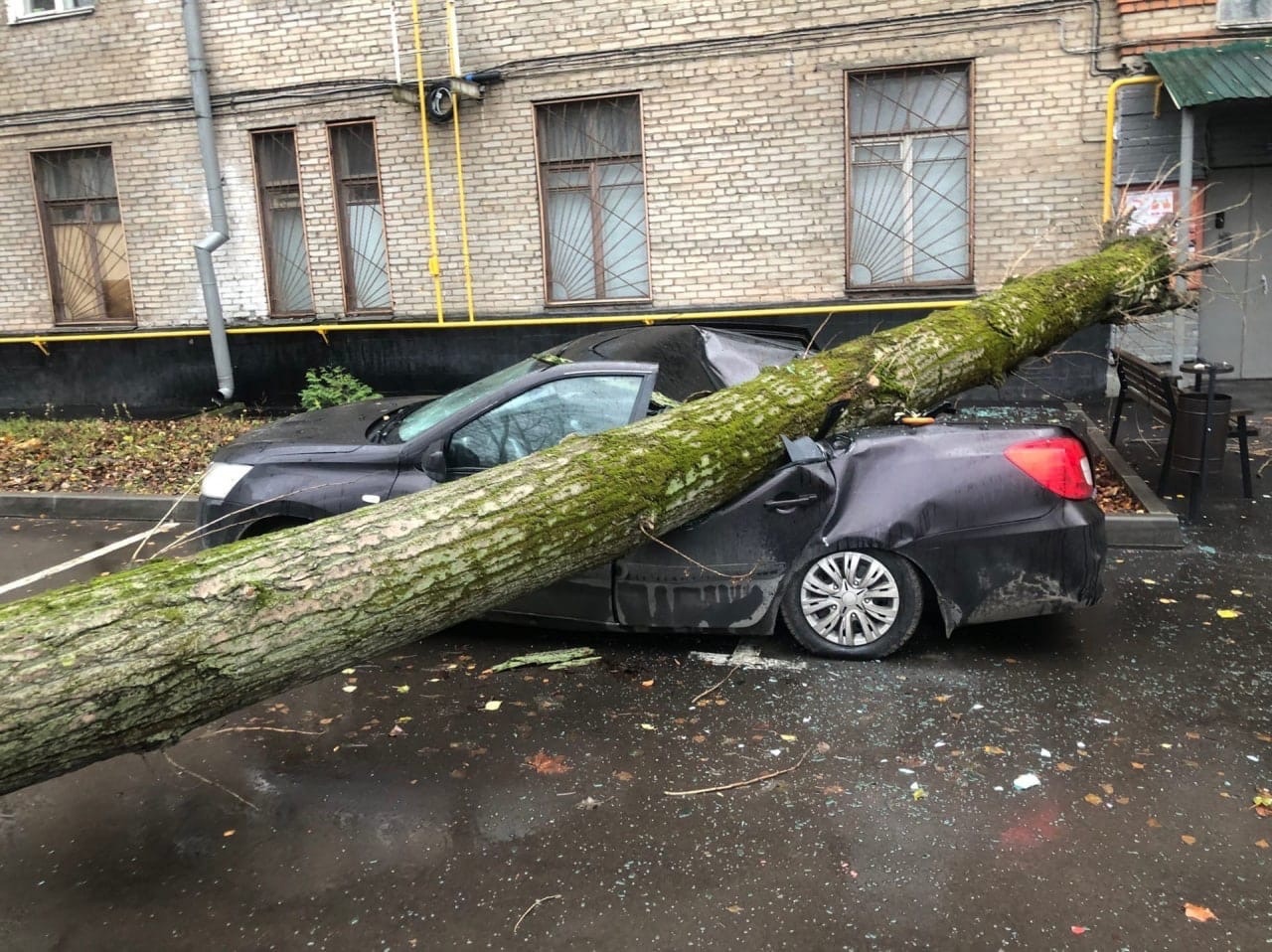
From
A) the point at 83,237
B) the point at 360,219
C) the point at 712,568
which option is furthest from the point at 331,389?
the point at 712,568

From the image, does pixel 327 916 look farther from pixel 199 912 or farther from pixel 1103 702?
pixel 1103 702

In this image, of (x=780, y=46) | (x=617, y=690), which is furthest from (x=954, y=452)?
(x=780, y=46)

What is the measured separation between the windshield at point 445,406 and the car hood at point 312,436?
172 millimetres

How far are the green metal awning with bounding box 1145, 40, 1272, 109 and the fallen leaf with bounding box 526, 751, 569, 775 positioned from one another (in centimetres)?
757

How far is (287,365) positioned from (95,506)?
13.3 feet

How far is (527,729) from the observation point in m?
4.06

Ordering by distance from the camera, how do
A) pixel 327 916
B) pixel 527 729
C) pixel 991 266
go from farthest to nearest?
pixel 991 266, pixel 527 729, pixel 327 916

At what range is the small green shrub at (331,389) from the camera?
1125cm

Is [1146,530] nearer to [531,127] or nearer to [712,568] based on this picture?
[712,568]

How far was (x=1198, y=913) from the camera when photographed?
2787mm

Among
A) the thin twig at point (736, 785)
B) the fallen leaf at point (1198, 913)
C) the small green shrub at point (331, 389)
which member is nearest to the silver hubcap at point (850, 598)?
the thin twig at point (736, 785)

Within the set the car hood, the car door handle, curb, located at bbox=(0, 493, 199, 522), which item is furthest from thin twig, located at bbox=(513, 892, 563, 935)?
curb, located at bbox=(0, 493, 199, 522)

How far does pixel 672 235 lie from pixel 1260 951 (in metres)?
8.87

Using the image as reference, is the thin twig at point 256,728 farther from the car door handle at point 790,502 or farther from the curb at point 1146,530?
the curb at point 1146,530
